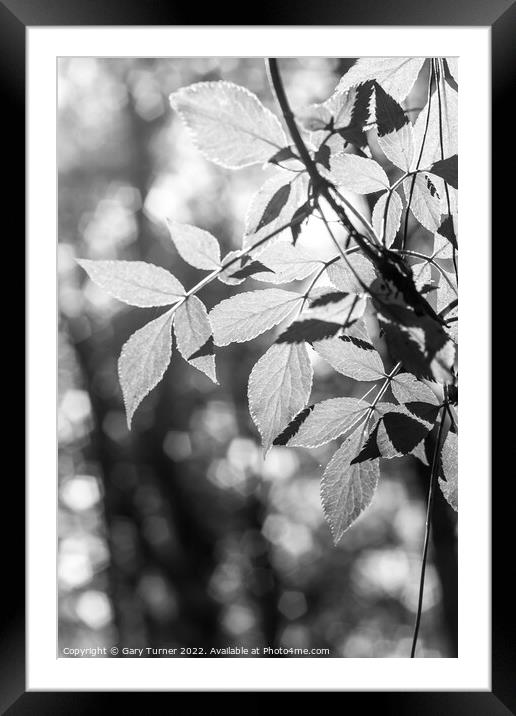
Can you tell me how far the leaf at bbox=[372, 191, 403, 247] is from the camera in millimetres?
429

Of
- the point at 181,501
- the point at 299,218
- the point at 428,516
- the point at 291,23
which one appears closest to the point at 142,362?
the point at 299,218

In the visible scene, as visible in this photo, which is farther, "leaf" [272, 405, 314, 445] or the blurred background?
the blurred background

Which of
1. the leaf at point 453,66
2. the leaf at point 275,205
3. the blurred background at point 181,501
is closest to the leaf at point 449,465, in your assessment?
the leaf at point 275,205

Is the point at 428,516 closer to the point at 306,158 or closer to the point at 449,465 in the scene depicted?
the point at 449,465

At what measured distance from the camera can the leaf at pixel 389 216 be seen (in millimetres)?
429

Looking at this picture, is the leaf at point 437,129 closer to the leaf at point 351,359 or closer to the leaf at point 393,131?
the leaf at point 393,131

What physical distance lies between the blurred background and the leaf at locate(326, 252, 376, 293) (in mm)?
2706

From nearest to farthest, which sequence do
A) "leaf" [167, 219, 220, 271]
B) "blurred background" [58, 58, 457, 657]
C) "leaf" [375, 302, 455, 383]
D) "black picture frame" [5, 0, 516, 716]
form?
"leaf" [375, 302, 455, 383], "leaf" [167, 219, 220, 271], "black picture frame" [5, 0, 516, 716], "blurred background" [58, 58, 457, 657]

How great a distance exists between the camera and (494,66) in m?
0.58

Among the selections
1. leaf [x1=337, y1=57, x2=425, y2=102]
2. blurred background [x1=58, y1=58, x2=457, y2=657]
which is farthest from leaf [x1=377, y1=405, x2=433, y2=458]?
blurred background [x1=58, y1=58, x2=457, y2=657]

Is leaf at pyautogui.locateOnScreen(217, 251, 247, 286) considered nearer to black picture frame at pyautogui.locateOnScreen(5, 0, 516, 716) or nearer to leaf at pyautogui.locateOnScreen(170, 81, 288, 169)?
leaf at pyautogui.locateOnScreen(170, 81, 288, 169)

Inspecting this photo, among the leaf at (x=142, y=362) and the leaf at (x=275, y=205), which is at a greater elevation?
the leaf at (x=275, y=205)

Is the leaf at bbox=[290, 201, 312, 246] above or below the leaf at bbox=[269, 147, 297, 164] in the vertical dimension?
below

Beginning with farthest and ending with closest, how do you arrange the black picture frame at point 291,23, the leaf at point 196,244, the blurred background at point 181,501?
the blurred background at point 181,501 < the black picture frame at point 291,23 < the leaf at point 196,244
